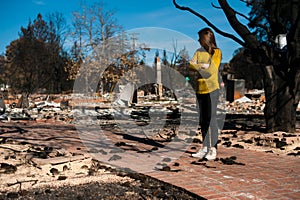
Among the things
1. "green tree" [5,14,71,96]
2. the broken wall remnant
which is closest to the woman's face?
the broken wall remnant

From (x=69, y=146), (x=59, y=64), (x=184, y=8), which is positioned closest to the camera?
(x=69, y=146)

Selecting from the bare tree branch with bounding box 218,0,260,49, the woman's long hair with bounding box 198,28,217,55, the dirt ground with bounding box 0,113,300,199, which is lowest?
the dirt ground with bounding box 0,113,300,199

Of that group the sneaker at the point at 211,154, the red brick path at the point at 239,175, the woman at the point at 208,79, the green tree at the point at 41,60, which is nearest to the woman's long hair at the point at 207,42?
the woman at the point at 208,79

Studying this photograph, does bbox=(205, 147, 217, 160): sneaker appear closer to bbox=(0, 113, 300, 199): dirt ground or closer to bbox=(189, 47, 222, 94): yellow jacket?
bbox=(189, 47, 222, 94): yellow jacket

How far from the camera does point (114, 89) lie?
18062mm

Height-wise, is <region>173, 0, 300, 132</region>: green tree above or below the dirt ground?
above

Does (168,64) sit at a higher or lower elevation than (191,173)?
higher

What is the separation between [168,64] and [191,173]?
8406 mm

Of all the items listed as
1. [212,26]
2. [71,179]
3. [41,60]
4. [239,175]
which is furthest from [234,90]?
[41,60]

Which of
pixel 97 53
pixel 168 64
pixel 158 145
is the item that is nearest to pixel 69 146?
pixel 158 145

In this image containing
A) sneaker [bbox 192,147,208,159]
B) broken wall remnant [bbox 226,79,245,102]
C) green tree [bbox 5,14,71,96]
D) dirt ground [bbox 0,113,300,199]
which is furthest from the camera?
green tree [bbox 5,14,71,96]

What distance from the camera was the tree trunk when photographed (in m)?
6.40

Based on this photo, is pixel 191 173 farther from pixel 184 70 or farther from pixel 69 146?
pixel 184 70

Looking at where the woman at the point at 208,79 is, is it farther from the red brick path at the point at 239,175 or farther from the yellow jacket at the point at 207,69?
the red brick path at the point at 239,175
